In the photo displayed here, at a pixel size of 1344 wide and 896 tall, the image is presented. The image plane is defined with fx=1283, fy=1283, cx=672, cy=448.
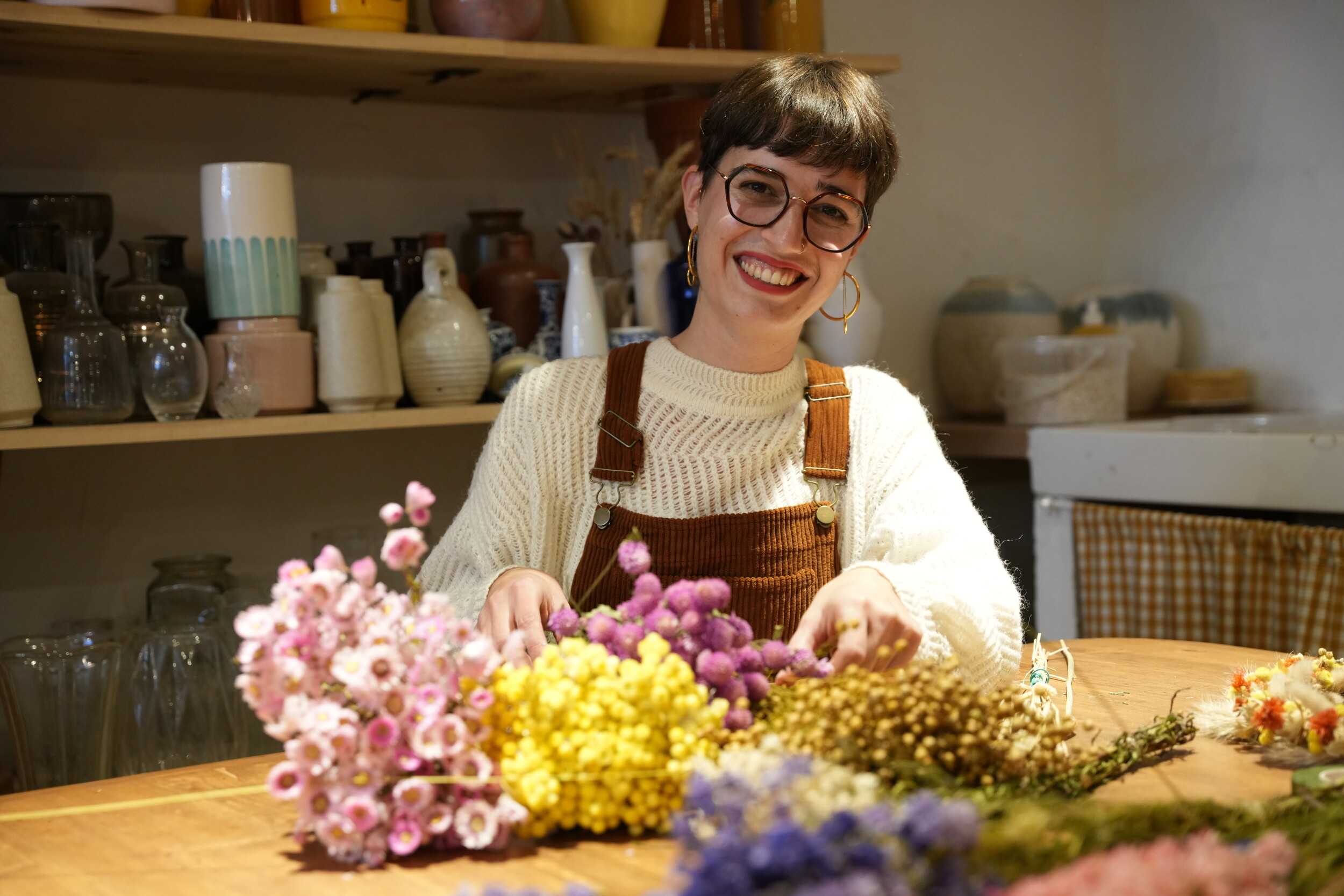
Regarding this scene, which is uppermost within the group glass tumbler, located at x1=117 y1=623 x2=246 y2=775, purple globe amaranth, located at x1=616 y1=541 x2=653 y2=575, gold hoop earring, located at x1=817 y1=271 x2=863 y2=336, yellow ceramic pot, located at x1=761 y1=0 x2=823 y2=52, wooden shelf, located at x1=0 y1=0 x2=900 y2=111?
yellow ceramic pot, located at x1=761 y1=0 x2=823 y2=52

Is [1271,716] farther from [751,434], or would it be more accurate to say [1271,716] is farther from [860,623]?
[751,434]

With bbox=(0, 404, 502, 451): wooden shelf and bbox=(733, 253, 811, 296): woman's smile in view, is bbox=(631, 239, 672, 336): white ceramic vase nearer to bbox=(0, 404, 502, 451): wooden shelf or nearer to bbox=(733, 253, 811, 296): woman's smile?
bbox=(0, 404, 502, 451): wooden shelf

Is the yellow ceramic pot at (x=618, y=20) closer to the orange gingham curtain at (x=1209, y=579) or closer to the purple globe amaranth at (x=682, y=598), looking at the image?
the orange gingham curtain at (x=1209, y=579)

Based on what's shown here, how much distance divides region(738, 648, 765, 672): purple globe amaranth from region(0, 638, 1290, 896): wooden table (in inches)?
5.3

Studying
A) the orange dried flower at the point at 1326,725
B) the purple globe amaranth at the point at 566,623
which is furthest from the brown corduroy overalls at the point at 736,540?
the orange dried flower at the point at 1326,725

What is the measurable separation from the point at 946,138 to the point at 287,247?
166 centimetres

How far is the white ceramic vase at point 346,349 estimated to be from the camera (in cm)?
200

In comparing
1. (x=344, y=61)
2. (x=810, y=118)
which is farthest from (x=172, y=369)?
(x=810, y=118)

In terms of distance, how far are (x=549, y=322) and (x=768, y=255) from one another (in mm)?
938

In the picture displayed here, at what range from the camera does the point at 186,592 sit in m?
1.99

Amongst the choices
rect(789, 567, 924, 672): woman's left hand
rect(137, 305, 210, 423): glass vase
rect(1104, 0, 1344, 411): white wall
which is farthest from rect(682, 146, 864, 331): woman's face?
rect(1104, 0, 1344, 411): white wall

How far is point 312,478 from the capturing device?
236 centimetres

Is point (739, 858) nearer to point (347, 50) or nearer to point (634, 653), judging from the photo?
point (634, 653)

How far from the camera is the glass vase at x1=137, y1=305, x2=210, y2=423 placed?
6.09ft
